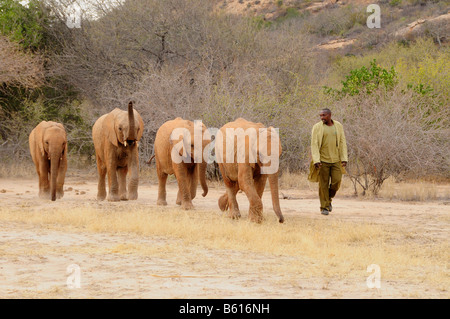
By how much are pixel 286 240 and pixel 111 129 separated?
18.4 ft

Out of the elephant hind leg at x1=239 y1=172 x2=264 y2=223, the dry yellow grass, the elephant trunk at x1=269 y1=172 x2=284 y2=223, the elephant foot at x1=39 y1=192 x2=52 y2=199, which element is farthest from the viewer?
the elephant foot at x1=39 y1=192 x2=52 y2=199

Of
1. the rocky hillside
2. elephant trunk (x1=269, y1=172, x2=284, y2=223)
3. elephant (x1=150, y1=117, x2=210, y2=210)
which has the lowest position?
elephant trunk (x1=269, y1=172, x2=284, y2=223)

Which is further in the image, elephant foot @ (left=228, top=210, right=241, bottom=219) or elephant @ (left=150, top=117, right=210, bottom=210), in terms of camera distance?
elephant @ (left=150, top=117, right=210, bottom=210)

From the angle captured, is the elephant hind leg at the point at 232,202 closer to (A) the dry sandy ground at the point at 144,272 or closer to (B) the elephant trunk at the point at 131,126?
(A) the dry sandy ground at the point at 144,272

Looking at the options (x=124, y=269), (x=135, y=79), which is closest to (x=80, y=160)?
(x=135, y=79)

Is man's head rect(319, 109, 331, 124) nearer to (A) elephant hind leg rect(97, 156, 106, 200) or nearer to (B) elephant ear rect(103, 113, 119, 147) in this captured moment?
(B) elephant ear rect(103, 113, 119, 147)

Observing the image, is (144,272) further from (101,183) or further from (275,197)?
(101,183)

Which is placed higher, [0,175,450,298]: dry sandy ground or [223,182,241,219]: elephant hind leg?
[223,182,241,219]: elephant hind leg

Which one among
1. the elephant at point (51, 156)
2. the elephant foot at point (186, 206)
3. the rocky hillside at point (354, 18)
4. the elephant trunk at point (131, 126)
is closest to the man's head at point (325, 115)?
the elephant foot at point (186, 206)

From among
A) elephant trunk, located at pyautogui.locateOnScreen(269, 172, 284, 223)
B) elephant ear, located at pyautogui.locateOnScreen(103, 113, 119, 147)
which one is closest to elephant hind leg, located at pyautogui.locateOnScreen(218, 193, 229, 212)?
elephant trunk, located at pyautogui.locateOnScreen(269, 172, 284, 223)

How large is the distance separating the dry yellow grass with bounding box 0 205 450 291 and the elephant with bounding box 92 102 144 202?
1776 mm

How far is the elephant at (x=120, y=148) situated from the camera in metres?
12.9

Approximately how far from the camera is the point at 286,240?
8750 mm

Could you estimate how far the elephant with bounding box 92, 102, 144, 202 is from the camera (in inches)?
507
